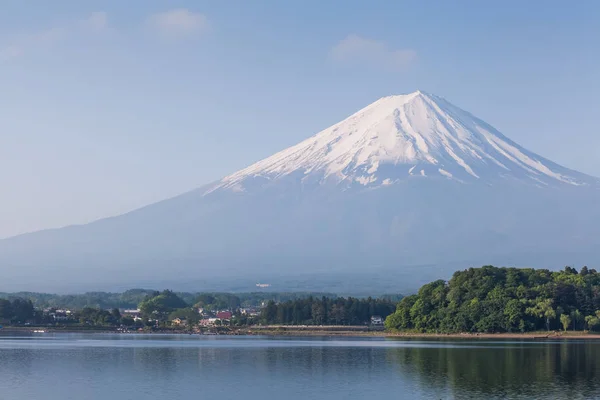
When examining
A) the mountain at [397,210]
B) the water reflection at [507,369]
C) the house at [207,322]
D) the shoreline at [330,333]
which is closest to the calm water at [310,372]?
the water reflection at [507,369]

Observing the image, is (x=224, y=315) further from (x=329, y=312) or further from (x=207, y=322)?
(x=329, y=312)

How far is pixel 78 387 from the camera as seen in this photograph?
42.0 m

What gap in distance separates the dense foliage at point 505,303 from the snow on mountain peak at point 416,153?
10189cm

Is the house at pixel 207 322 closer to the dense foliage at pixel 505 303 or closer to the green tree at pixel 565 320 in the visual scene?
the dense foliage at pixel 505 303

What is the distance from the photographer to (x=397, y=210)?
19275 centimetres

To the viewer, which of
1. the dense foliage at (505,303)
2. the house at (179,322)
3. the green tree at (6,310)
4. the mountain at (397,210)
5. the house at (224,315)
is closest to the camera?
the dense foliage at (505,303)

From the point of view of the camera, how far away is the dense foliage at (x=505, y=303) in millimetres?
76250

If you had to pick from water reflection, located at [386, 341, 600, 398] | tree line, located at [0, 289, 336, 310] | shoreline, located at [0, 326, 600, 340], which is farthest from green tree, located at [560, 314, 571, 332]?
tree line, located at [0, 289, 336, 310]

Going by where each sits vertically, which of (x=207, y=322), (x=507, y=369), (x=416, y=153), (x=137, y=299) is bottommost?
(x=507, y=369)

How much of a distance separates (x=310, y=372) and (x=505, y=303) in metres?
32.7

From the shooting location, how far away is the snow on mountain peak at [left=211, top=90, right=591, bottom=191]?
188 meters

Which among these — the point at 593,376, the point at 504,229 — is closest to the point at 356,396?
the point at 593,376

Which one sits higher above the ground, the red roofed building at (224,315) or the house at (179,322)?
the red roofed building at (224,315)

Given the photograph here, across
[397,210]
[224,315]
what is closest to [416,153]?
[397,210]
